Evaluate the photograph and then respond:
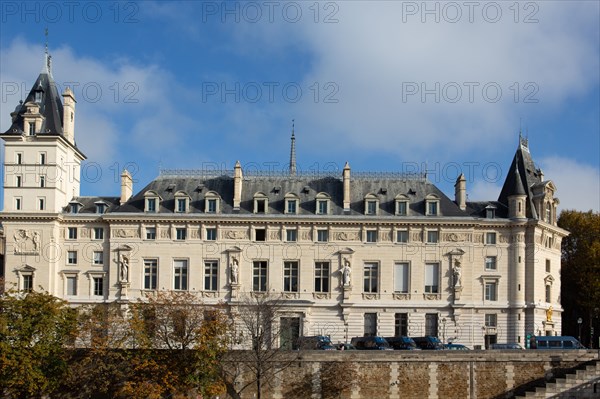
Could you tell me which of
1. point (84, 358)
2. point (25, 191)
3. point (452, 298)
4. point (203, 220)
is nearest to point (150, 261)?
point (203, 220)

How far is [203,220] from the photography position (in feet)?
274

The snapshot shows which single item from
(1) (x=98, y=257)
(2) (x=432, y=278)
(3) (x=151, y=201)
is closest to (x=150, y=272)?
(1) (x=98, y=257)

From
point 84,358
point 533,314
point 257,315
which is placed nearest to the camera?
point 84,358

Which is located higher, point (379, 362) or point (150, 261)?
point (150, 261)

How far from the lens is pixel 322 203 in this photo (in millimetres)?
84375

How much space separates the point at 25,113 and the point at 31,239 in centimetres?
1100

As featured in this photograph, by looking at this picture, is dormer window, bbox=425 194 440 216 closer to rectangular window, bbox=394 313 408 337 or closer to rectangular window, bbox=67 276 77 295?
rectangular window, bbox=394 313 408 337

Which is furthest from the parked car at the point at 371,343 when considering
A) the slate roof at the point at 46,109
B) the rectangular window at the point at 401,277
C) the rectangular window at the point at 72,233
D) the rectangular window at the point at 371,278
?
the slate roof at the point at 46,109

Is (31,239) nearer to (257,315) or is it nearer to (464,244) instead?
(257,315)

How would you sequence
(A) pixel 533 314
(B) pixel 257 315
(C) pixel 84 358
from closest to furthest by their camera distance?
(C) pixel 84 358
(B) pixel 257 315
(A) pixel 533 314

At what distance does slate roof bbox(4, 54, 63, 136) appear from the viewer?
3383 inches

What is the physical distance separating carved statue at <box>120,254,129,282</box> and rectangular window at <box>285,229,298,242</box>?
13433 millimetres

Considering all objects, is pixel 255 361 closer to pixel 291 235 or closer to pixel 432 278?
pixel 291 235

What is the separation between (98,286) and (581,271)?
42.4m
